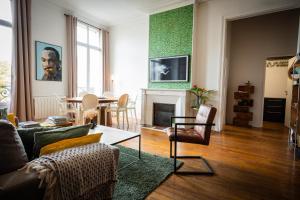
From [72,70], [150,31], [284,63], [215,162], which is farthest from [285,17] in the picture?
[72,70]

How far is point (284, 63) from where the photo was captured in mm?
5660

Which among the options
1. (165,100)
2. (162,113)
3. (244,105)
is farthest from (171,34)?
(244,105)

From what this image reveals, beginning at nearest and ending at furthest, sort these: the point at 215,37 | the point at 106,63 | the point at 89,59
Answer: the point at 215,37 → the point at 89,59 → the point at 106,63

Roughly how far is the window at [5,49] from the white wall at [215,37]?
453 cm

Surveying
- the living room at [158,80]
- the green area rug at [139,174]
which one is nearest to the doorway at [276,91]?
the living room at [158,80]

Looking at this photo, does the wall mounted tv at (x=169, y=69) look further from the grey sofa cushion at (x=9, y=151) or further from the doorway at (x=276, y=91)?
the grey sofa cushion at (x=9, y=151)

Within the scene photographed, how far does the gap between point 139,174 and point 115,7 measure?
14.9ft

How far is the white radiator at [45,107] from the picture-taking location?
14.4 feet

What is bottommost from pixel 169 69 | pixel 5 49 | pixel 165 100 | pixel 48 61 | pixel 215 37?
pixel 165 100

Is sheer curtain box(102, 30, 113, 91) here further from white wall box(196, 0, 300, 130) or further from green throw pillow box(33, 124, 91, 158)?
green throw pillow box(33, 124, 91, 158)

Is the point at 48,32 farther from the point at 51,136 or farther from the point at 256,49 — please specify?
the point at 256,49

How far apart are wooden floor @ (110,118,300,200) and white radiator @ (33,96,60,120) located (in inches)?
109

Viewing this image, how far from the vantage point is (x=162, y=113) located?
4.66 m

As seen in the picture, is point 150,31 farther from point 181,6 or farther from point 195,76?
point 195,76
